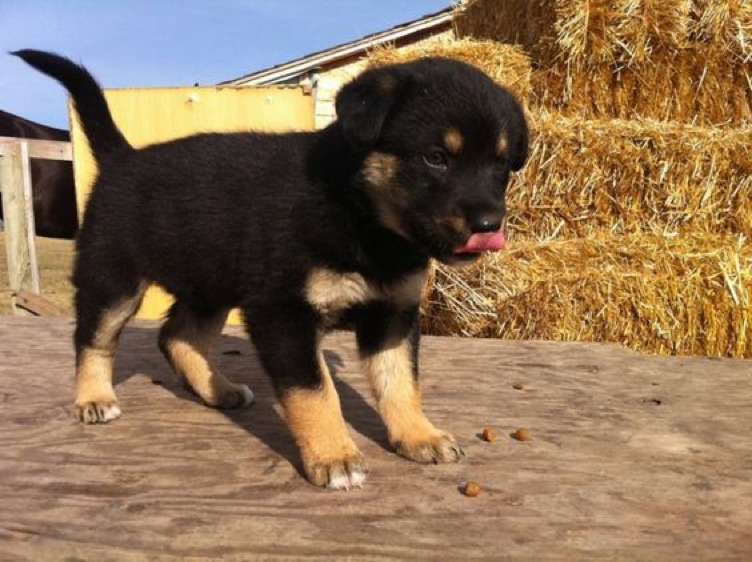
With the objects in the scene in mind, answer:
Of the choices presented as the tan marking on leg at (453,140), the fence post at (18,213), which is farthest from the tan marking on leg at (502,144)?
the fence post at (18,213)

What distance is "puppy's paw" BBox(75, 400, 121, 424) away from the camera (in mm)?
3098

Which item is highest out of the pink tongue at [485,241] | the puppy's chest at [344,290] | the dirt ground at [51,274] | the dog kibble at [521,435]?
the pink tongue at [485,241]

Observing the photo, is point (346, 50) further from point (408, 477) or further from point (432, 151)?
point (408, 477)

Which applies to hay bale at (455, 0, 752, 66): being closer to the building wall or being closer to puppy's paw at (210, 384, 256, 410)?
puppy's paw at (210, 384, 256, 410)

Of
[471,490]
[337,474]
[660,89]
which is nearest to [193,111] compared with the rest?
[660,89]

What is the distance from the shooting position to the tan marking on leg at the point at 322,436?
7.96 feet

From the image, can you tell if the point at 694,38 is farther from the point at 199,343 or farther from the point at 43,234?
the point at 43,234

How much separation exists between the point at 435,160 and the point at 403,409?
0.99 metres

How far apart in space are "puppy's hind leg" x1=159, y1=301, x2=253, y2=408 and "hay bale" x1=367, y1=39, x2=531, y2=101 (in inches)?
140

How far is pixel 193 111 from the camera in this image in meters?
7.28

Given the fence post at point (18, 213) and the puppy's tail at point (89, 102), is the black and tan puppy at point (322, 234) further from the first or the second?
the fence post at point (18, 213)

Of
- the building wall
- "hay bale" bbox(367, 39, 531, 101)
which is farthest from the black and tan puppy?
the building wall

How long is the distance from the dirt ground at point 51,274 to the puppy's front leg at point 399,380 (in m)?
5.94

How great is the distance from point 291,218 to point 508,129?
89 centimetres
